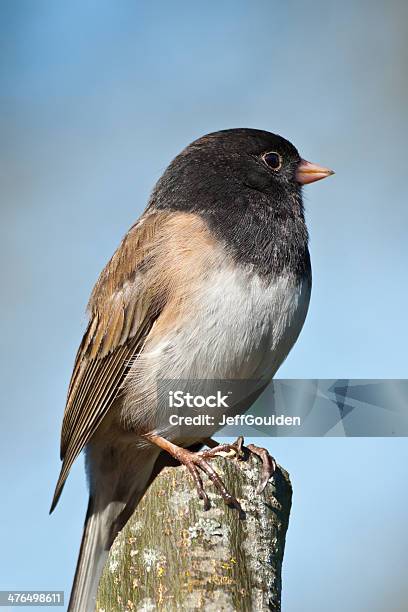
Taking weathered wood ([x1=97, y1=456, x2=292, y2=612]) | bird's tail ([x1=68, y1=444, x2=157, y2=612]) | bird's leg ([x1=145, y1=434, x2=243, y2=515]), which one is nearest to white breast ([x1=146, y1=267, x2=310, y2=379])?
bird's leg ([x1=145, y1=434, x2=243, y2=515])

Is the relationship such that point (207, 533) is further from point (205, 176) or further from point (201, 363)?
point (205, 176)

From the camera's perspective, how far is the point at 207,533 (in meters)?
1.87

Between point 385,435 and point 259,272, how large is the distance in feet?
2.86

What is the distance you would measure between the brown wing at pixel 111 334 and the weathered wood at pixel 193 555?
1000mm

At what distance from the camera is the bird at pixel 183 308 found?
8.95ft

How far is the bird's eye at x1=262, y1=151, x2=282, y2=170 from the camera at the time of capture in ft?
10.8

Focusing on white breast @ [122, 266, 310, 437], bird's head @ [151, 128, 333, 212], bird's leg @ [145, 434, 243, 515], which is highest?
bird's head @ [151, 128, 333, 212]

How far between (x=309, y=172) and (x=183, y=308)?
936 mm

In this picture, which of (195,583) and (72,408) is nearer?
(195,583)

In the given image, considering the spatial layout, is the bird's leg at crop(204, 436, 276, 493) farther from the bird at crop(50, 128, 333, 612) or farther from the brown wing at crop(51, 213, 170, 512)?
the brown wing at crop(51, 213, 170, 512)

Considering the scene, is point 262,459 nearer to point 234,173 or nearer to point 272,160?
point 234,173

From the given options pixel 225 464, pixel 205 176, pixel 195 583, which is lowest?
pixel 195 583

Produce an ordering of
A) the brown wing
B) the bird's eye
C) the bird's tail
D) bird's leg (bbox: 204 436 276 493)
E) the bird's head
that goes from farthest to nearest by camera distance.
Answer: the bird's eye
the bird's head
the brown wing
the bird's tail
bird's leg (bbox: 204 436 276 493)

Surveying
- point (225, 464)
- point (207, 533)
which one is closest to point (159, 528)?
point (207, 533)
